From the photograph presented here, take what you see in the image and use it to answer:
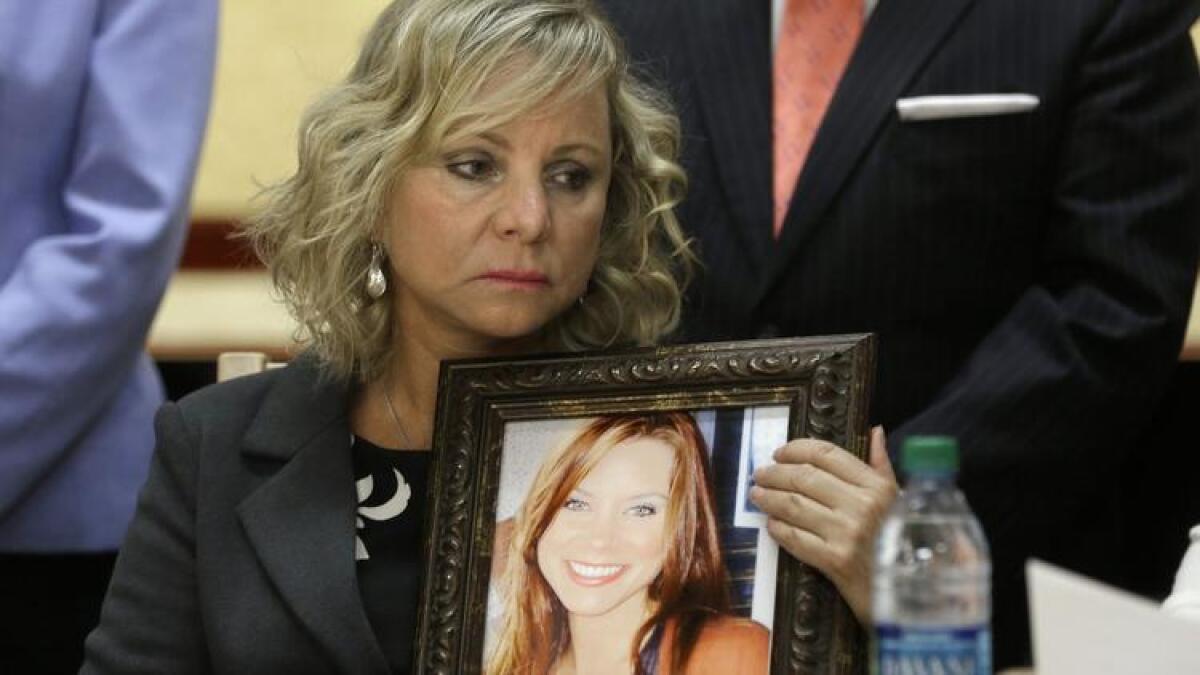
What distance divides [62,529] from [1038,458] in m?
1.21

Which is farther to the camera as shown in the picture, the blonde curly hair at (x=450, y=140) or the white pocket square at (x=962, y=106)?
the white pocket square at (x=962, y=106)

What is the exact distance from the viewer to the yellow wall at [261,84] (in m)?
3.85

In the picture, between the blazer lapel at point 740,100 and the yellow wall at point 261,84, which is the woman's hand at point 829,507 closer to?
the blazer lapel at point 740,100

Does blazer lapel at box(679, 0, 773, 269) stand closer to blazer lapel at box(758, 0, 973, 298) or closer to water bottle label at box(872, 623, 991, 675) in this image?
blazer lapel at box(758, 0, 973, 298)

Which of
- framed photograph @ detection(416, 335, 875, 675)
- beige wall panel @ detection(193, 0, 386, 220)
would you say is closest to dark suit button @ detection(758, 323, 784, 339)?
framed photograph @ detection(416, 335, 875, 675)

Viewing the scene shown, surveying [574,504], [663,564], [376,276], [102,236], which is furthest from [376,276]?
[663,564]

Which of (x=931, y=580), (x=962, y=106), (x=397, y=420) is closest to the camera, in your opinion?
(x=931, y=580)

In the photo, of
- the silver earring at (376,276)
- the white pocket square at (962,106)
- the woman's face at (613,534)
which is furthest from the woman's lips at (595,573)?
the white pocket square at (962,106)

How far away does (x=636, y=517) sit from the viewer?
1920 millimetres

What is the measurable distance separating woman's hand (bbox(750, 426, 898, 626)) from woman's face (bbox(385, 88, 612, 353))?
1.41 feet

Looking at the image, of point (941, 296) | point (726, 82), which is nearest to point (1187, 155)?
point (941, 296)

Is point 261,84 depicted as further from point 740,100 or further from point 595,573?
point 595,573

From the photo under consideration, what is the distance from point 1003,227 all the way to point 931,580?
1067mm

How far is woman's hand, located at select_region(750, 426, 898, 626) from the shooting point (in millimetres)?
1822
